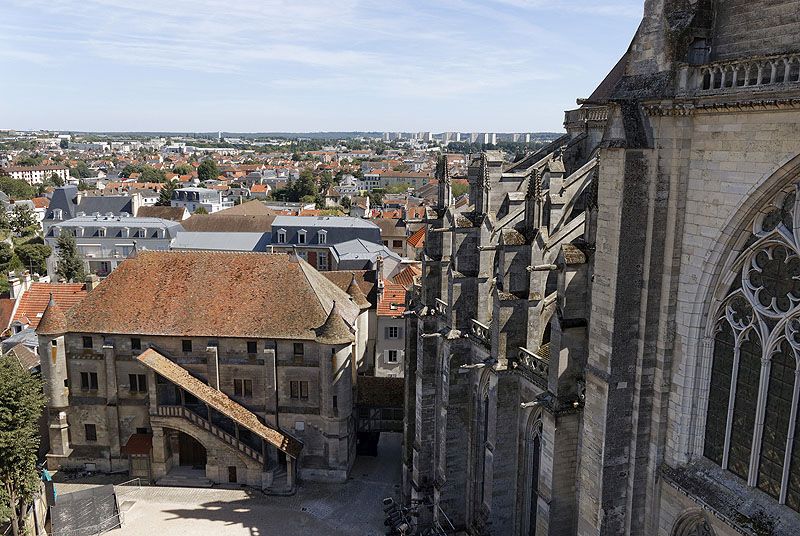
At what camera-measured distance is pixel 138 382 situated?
38.4 m

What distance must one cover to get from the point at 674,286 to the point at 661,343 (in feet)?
4.90

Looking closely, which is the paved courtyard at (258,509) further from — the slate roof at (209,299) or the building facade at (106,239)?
the building facade at (106,239)

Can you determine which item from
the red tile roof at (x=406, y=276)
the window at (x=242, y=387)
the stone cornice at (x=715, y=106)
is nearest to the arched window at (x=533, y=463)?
the stone cornice at (x=715, y=106)

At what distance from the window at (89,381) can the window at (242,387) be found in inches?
331

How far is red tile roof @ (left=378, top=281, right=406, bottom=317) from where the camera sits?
163 feet

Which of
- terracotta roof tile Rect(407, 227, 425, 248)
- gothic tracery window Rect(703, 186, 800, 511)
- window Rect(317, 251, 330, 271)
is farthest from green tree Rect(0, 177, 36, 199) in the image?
gothic tracery window Rect(703, 186, 800, 511)

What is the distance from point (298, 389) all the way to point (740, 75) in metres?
29.4

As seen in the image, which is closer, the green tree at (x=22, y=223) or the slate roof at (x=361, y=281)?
the slate roof at (x=361, y=281)

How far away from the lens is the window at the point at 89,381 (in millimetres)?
38688

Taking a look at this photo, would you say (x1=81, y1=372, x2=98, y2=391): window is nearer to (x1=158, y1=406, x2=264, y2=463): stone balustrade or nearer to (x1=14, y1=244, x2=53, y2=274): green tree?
(x1=158, y1=406, x2=264, y2=463): stone balustrade

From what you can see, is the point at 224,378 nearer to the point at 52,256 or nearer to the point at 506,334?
the point at 506,334

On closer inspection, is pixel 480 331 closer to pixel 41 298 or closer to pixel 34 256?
pixel 41 298

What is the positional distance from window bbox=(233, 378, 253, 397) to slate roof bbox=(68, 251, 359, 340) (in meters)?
2.79

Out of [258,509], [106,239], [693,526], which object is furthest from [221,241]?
[693,526]
